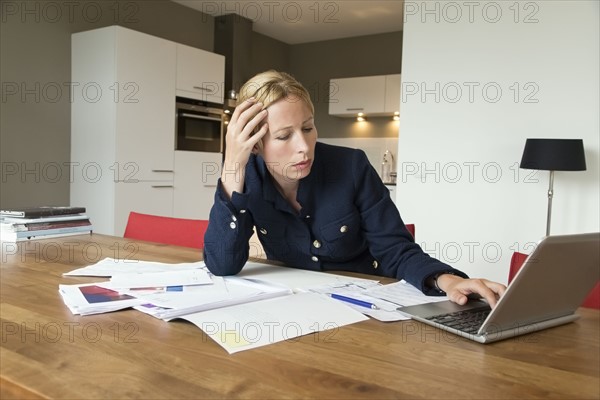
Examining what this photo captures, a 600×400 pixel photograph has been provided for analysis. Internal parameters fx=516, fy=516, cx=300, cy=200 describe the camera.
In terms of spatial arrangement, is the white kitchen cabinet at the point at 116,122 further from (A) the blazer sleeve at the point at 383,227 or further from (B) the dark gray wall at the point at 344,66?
(A) the blazer sleeve at the point at 383,227

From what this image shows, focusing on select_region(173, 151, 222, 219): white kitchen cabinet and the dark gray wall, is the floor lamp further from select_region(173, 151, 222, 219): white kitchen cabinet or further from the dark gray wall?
the dark gray wall

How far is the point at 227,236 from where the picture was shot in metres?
1.29

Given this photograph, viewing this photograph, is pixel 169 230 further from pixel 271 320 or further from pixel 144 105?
pixel 144 105

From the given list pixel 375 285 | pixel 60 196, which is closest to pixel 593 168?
pixel 375 285

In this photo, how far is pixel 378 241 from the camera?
1394 mm

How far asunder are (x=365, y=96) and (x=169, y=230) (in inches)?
167

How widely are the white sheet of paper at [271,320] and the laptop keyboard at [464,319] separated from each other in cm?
14

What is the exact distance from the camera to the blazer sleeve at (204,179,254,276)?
4.16ft

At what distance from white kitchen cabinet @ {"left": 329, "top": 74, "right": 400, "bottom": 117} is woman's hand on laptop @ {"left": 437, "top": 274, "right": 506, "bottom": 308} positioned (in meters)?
4.70

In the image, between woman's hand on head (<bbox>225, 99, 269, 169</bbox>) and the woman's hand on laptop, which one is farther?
woman's hand on head (<bbox>225, 99, 269, 169</bbox>)

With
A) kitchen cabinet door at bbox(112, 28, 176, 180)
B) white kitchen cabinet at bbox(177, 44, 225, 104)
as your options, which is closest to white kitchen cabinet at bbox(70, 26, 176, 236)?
kitchen cabinet door at bbox(112, 28, 176, 180)

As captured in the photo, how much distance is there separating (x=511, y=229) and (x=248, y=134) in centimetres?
242

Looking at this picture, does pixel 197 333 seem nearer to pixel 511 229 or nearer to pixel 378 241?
pixel 378 241

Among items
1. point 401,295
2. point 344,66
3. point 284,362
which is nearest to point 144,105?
point 344,66
